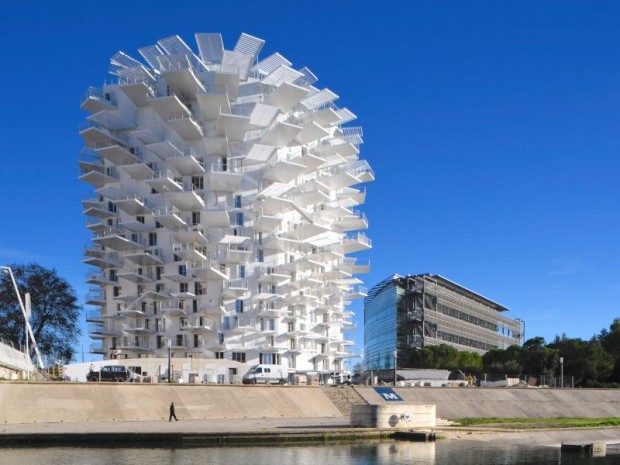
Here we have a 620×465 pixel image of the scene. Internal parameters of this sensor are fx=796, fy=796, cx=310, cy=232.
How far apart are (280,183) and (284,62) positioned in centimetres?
1333

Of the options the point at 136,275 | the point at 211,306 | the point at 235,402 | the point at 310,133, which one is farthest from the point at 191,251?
the point at 235,402

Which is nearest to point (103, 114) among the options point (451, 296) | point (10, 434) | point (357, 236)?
point (357, 236)

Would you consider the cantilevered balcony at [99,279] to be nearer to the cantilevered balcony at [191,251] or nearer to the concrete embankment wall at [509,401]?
the cantilevered balcony at [191,251]

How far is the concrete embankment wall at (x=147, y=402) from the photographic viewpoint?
47719mm

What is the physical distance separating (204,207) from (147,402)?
110 ft

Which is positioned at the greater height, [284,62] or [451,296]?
[284,62]

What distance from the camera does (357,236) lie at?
3959 inches

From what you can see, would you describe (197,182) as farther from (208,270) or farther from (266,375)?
(266,375)

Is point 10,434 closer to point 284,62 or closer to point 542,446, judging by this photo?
point 542,446

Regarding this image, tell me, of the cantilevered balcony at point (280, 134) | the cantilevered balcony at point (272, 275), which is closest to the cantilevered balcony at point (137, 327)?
the cantilevered balcony at point (272, 275)

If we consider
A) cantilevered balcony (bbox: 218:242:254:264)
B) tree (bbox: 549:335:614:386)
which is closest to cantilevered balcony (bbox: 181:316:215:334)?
cantilevered balcony (bbox: 218:242:254:264)

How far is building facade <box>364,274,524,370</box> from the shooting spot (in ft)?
411

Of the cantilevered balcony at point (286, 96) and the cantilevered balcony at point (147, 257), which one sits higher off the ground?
the cantilevered balcony at point (286, 96)

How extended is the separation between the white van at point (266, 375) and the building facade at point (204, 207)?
9762 millimetres
